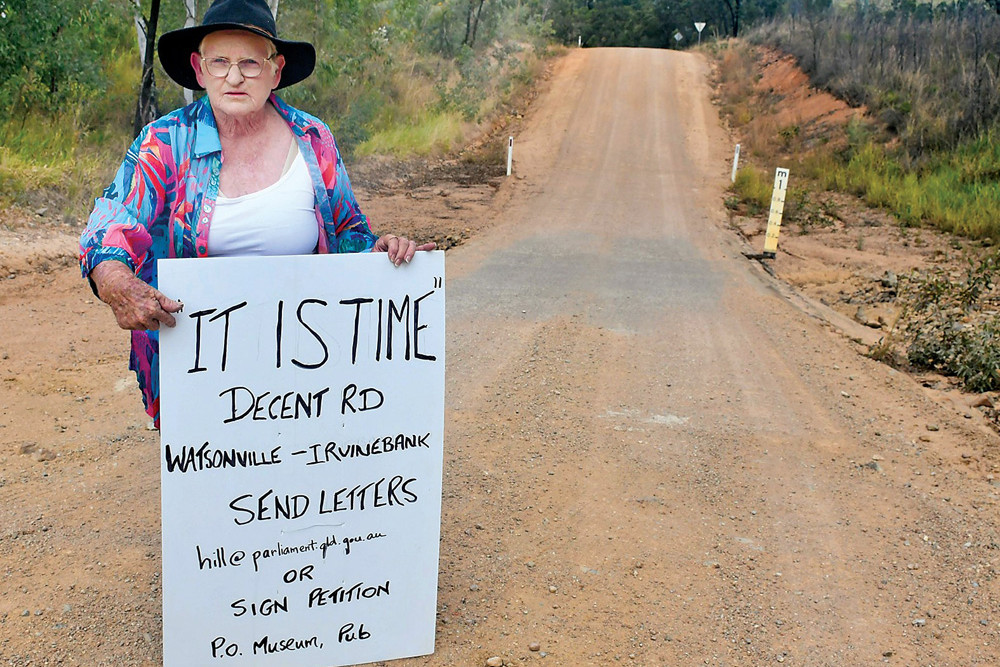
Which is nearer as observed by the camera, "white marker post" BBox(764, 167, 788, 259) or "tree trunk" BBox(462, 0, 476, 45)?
"white marker post" BBox(764, 167, 788, 259)

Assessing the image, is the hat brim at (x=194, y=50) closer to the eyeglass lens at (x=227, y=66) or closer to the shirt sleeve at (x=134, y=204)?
the eyeglass lens at (x=227, y=66)

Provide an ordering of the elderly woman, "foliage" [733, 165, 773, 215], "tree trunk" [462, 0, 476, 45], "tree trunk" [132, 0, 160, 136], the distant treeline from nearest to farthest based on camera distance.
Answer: the elderly woman, "tree trunk" [132, 0, 160, 136], "foliage" [733, 165, 773, 215], the distant treeline, "tree trunk" [462, 0, 476, 45]

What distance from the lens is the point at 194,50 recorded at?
2.56 metres

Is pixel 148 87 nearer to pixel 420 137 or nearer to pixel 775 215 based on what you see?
pixel 420 137

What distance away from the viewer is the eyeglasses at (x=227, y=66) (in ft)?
8.11

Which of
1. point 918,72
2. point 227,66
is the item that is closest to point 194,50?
point 227,66

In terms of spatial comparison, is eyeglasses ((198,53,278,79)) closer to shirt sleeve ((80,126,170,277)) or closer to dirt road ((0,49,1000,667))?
shirt sleeve ((80,126,170,277))

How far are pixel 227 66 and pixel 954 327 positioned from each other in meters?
6.44

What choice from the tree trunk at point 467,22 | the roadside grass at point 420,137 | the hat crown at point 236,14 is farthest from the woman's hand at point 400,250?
the tree trunk at point 467,22

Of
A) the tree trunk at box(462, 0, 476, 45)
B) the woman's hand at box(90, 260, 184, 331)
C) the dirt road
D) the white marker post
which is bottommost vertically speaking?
the dirt road

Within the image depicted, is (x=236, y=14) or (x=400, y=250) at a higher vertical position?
(x=236, y=14)

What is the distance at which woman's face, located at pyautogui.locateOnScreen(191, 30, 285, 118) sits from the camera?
8.08 ft

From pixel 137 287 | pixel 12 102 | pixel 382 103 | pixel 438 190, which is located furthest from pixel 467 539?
pixel 382 103

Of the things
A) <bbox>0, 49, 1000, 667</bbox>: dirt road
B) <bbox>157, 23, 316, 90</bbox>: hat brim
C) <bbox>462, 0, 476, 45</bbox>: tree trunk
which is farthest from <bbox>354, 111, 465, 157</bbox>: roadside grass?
<bbox>157, 23, 316, 90</bbox>: hat brim
